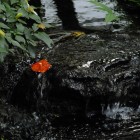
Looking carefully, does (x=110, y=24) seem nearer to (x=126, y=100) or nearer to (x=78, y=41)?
(x=78, y=41)

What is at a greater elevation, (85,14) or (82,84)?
(85,14)

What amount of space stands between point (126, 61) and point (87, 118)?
112 centimetres

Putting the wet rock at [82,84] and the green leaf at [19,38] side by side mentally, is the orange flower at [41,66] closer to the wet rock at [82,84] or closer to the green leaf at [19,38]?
the wet rock at [82,84]

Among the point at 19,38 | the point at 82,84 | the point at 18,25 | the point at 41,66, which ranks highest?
the point at 18,25

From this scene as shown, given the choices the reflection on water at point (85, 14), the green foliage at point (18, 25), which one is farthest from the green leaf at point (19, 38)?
the reflection on water at point (85, 14)

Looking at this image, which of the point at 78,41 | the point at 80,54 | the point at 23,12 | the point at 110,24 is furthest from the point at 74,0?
the point at 23,12

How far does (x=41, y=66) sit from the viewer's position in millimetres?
5477

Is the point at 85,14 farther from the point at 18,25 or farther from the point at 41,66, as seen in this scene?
the point at 18,25

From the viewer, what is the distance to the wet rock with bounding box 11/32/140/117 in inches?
212

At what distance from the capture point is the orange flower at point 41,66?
5418 mm

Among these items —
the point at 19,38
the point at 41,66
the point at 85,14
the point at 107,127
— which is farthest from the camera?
the point at 85,14

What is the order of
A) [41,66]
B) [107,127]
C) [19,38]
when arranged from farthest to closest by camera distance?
1. [41,66]
2. [107,127]
3. [19,38]

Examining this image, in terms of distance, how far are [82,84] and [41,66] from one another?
2.28ft

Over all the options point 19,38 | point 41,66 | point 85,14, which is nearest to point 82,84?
point 41,66
